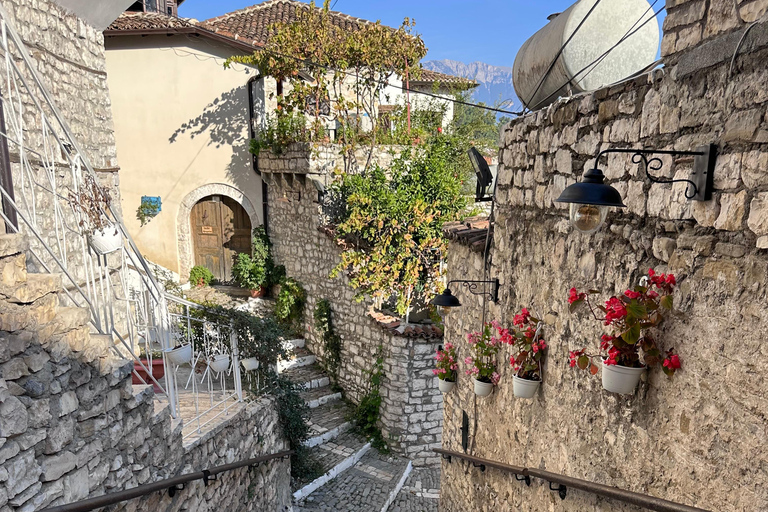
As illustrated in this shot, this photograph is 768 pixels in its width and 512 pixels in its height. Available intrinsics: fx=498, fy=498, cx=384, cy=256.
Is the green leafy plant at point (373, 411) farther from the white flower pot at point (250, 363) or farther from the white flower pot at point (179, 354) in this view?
the white flower pot at point (179, 354)

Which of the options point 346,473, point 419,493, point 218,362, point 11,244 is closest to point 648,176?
point 11,244

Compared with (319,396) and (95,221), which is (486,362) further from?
(319,396)

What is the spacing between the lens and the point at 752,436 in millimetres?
1603

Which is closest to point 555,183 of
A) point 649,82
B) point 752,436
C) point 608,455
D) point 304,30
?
point 649,82

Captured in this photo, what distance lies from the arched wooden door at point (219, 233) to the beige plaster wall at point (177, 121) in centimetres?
34

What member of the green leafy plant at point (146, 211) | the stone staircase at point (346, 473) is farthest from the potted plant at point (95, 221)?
the green leafy plant at point (146, 211)

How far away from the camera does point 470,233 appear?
4914mm

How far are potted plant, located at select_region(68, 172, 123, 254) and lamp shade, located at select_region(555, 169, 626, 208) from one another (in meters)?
2.85

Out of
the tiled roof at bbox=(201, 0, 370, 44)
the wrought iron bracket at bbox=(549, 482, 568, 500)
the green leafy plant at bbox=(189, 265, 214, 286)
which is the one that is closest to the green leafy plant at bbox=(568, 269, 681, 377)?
the wrought iron bracket at bbox=(549, 482, 568, 500)

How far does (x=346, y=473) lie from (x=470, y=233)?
185 inches

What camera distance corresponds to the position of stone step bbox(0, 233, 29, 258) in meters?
2.37

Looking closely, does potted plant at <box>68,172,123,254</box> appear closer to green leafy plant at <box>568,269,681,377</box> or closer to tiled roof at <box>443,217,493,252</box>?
tiled roof at <box>443,217,493,252</box>

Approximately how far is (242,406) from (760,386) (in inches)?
191

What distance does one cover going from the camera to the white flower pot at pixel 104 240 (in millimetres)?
3244
